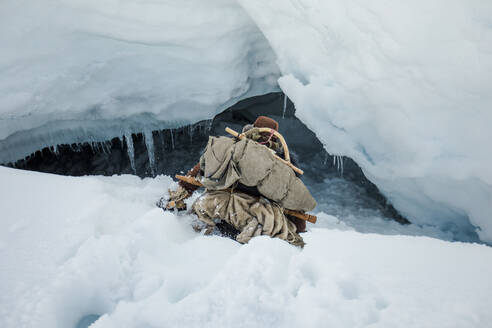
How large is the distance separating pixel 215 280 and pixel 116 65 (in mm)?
3056

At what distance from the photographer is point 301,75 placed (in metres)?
3.18

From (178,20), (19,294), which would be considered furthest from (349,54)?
(19,294)

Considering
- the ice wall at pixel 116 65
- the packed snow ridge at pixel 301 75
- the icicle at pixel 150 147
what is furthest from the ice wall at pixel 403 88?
the icicle at pixel 150 147

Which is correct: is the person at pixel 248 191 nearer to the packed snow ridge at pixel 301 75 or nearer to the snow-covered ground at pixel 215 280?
the snow-covered ground at pixel 215 280

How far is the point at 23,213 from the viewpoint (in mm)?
1679

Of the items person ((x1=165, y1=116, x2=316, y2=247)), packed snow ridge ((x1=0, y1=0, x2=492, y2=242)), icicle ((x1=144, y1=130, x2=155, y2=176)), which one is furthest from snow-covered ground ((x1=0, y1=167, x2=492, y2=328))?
icicle ((x1=144, y1=130, x2=155, y2=176))

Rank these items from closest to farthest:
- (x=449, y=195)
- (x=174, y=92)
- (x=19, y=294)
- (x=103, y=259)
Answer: (x=19, y=294), (x=103, y=259), (x=449, y=195), (x=174, y=92)

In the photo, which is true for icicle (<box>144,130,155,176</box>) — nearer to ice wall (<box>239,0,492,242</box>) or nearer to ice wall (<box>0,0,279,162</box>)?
ice wall (<box>0,0,279,162</box>)

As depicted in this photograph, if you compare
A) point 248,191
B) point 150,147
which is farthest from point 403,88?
point 150,147

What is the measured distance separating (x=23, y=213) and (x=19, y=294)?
0.74 metres

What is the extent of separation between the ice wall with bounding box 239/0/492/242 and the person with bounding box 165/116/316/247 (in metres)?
1.26

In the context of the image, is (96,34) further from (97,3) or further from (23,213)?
(23,213)

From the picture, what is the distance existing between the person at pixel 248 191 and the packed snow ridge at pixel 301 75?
1.28 meters

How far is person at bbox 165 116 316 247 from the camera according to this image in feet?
5.91
